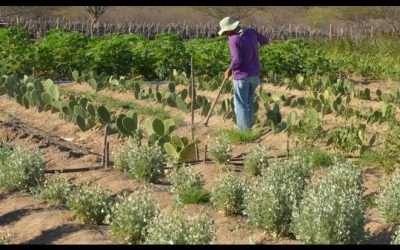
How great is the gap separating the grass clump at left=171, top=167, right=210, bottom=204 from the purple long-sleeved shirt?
299 centimetres

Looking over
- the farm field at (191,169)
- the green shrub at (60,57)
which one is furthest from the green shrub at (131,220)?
the green shrub at (60,57)

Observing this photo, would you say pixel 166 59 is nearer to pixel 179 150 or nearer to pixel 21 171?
pixel 179 150

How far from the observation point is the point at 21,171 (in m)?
7.18

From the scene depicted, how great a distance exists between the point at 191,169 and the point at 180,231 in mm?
2074

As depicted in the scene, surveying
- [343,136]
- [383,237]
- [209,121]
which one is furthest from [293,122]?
[383,237]

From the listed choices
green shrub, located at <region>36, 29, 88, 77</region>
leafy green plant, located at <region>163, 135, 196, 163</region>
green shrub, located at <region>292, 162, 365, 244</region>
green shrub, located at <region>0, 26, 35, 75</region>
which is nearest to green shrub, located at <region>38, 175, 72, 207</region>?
leafy green plant, located at <region>163, 135, 196, 163</region>

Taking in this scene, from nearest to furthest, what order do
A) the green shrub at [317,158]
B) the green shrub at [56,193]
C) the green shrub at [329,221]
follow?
1. the green shrub at [329,221]
2. the green shrub at [56,193]
3. the green shrub at [317,158]

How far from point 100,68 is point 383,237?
1140 cm

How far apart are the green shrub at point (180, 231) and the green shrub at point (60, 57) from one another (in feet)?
38.7

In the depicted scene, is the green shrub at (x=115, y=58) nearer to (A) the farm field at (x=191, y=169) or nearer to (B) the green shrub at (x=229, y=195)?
(A) the farm field at (x=191, y=169)

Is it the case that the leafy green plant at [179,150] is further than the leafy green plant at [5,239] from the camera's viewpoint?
Yes

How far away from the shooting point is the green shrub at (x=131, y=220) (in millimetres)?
5559

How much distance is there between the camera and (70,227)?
242 inches

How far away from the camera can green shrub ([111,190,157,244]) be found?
18.2ft
